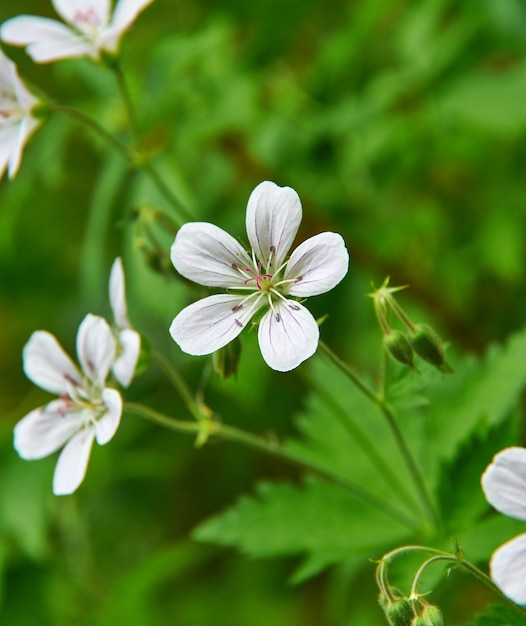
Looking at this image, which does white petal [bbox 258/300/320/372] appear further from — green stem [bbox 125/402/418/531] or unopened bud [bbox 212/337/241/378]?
green stem [bbox 125/402/418/531]

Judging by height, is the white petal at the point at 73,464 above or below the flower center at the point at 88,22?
below

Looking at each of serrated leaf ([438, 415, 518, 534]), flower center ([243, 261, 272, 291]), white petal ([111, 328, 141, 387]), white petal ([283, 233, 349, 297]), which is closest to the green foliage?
serrated leaf ([438, 415, 518, 534])

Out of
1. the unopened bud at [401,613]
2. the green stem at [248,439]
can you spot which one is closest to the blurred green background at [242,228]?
the green stem at [248,439]

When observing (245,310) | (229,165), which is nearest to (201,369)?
(229,165)

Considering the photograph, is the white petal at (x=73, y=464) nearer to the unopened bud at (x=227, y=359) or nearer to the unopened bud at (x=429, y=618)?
the unopened bud at (x=227, y=359)

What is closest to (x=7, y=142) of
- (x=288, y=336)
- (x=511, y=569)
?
(x=288, y=336)
